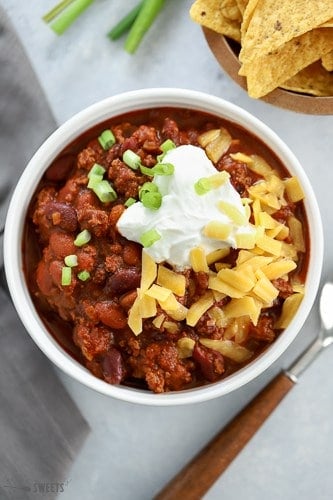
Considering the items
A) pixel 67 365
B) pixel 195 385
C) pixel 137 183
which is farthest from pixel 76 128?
pixel 195 385

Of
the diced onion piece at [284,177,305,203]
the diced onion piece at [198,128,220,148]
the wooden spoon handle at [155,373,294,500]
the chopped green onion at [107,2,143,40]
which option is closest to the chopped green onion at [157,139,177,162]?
the diced onion piece at [198,128,220,148]

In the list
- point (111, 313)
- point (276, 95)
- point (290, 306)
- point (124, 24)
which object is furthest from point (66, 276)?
point (124, 24)

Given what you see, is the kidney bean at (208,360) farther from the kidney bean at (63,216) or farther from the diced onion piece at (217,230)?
the kidney bean at (63,216)

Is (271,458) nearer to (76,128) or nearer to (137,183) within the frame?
(137,183)

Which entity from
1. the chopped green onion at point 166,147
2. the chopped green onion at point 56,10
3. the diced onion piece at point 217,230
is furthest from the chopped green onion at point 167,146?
the chopped green onion at point 56,10

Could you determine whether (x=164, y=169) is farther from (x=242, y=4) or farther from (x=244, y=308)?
(x=242, y=4)

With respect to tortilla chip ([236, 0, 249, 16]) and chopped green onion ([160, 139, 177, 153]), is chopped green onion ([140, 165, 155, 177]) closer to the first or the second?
chopped green onion ([160, 139, 177, 153])
